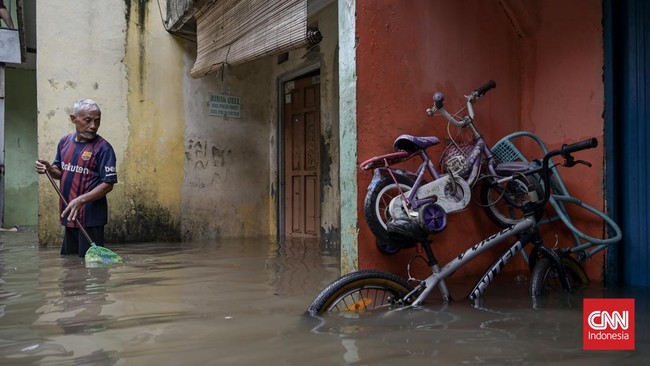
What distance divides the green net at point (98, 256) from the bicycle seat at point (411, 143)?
2.96 metres

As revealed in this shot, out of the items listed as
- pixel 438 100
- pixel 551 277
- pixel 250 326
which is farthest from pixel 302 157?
pixel 250 326

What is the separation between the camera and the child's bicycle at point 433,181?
3002 millimetres

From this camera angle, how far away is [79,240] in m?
4.87

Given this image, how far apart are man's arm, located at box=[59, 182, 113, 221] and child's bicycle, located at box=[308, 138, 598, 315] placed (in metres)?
2.91

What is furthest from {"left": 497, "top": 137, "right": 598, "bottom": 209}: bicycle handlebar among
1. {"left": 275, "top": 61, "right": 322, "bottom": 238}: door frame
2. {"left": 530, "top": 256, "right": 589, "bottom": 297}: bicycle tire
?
{"left": 275, "top": 61, "right": 322, "bottom": 238}: door frame

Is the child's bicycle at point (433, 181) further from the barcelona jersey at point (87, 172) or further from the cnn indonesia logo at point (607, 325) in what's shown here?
the barcelona jersey at point (87, 172)

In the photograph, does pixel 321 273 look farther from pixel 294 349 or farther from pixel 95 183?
pixel 95 183

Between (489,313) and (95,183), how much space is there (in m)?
3.83

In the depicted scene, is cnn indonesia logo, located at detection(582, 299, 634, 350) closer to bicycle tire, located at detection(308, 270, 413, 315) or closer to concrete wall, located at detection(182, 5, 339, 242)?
bicycle tire, located at detection(308, 270, 413, 315)

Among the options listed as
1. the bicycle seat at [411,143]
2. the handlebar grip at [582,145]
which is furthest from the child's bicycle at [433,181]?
the handlebar grip at [582,145]

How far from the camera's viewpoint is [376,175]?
3.13 meters

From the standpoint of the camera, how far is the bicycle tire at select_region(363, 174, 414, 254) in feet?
10.0

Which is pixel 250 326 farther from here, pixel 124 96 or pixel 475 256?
pixel 124 96

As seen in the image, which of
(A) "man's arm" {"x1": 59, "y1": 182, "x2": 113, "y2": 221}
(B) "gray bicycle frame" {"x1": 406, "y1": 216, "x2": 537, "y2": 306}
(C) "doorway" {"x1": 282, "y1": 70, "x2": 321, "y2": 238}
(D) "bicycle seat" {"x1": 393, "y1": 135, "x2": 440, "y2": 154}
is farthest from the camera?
(C) "doorway" {"x1": 282, "y1": 70, "x2": 321, "y2": 238}
